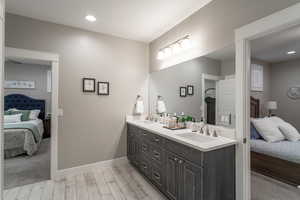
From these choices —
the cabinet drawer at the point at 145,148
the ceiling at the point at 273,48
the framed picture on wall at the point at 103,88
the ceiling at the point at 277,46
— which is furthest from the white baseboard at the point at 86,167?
the ceiling at the point at 277,46

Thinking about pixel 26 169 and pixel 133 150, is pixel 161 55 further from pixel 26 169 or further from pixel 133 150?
pixel 26 169

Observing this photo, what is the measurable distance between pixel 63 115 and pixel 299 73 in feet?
18.2

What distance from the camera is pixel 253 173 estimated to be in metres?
2.63

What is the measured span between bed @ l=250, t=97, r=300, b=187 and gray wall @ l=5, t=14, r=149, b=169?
2492mm

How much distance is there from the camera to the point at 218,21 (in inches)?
73.2

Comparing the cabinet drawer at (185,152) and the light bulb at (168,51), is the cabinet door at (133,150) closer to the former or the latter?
the cabinet drawer at (185,152)

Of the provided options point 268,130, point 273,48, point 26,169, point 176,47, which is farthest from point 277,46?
point 26,169

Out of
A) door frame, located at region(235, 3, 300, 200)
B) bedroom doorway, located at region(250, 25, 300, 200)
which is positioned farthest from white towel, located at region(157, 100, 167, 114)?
bedroom doorway, located at region(250, 25, 300, 200)

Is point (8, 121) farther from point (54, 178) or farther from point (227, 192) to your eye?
point (227, 192)

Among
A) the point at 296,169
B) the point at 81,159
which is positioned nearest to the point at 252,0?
the point at 296,169

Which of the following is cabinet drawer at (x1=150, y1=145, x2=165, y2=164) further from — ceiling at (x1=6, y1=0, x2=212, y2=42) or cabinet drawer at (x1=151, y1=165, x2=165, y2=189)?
ceiling at (x1=6, y1=0, x2=212, y2=42)

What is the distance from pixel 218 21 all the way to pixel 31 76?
6.26m

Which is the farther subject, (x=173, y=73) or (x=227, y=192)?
(x=173, y=73)

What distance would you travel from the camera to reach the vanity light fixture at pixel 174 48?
234 cm
